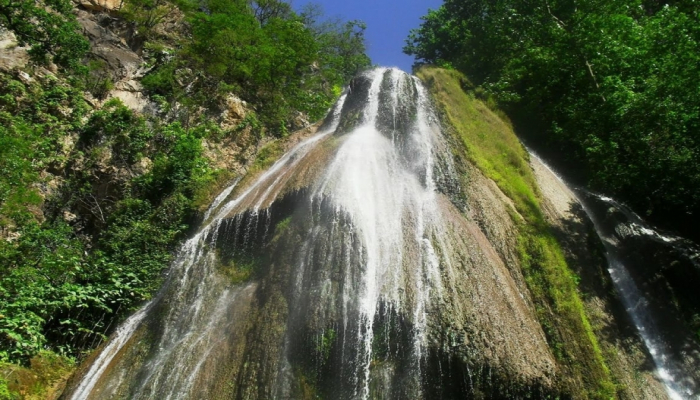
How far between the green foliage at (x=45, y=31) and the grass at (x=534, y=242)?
1142cm

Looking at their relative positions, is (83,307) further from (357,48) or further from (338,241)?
(357,48)

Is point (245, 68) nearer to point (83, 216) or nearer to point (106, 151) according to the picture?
point (106, 151)

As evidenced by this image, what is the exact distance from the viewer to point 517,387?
21.9 ft

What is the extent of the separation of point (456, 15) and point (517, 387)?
79.7ft

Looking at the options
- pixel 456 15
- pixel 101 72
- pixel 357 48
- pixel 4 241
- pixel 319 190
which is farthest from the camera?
pixel 357 48

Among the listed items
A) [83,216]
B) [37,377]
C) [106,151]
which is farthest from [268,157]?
[37,377]

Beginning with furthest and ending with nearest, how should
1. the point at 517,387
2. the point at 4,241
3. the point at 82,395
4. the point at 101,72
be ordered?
the point at 101,72
the point at 4,241
the point at 82,395
the point at 517,387

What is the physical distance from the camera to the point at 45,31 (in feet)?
44.8

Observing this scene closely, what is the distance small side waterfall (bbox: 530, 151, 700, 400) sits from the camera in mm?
8578

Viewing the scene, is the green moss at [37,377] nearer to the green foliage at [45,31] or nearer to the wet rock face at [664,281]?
the green foliage at [45,31]

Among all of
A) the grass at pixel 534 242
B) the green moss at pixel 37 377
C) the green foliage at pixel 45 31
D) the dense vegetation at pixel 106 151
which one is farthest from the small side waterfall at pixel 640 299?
the green foliage at pixel 45 31

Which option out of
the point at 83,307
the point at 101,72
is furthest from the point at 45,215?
the point at 101,72

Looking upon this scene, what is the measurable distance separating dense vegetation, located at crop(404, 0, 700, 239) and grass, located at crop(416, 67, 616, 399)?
2476 mm

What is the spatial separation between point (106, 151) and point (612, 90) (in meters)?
15.5
